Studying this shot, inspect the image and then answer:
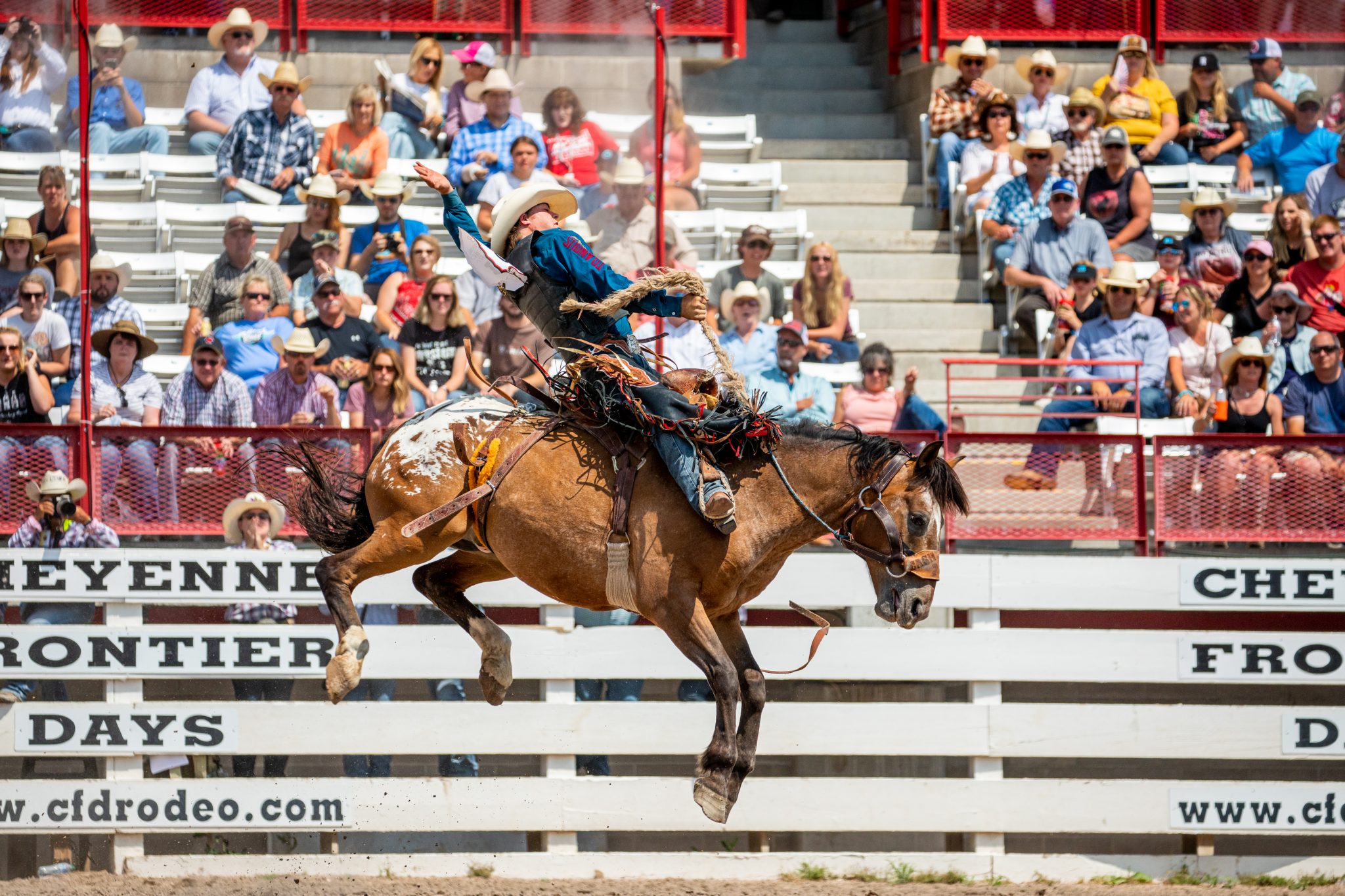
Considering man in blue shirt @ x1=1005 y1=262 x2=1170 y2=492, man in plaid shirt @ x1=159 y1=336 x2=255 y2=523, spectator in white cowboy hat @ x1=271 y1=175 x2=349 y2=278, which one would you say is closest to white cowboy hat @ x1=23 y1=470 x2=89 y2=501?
man in plaid shirt @ x1=159 y1=336 x2=255 y2=523

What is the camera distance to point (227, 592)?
9.71 metres

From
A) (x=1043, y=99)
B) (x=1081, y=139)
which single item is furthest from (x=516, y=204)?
(x=1043, y=99)

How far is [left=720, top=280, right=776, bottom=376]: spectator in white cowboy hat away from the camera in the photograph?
11.0 meters

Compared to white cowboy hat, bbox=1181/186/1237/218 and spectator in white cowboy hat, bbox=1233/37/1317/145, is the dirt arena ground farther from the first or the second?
spectator in white cowboy hat, bbox=1233/37/1317/145

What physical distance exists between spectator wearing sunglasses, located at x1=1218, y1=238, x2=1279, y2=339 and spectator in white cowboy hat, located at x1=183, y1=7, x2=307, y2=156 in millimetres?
6391

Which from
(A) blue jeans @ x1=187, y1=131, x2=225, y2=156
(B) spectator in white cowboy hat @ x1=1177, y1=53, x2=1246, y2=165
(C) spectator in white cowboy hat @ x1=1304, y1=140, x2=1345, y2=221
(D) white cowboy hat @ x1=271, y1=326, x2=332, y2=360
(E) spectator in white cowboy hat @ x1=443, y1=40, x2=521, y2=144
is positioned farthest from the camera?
(B) spectator in white cowboy hat @ x1=1177, y1=53, x2=1246, y2=165

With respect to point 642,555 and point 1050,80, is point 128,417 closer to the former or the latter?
point 642,555

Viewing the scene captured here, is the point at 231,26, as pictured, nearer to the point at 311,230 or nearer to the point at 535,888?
the point at 311,230

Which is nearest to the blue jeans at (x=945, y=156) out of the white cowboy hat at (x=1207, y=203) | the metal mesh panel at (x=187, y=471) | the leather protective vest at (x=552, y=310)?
the white cowboy hat at (x=1207, y=203)

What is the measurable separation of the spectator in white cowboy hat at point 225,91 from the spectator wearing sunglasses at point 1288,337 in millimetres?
6582

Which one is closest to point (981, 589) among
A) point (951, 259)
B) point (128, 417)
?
point (951, 259)

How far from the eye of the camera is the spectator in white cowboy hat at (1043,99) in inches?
535

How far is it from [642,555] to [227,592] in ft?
10.5

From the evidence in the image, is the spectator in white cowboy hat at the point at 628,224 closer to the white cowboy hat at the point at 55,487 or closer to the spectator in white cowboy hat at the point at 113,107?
the spectator in white cowboy hat at the point at 113,107
